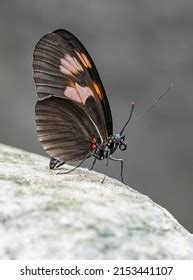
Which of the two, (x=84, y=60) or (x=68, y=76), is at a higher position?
(x=84, y=60)

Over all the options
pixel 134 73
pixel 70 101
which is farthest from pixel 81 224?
pixel 134 73

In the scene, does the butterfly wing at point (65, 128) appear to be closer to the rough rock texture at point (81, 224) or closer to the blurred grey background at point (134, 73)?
the rough rock texture at point (81, 224)

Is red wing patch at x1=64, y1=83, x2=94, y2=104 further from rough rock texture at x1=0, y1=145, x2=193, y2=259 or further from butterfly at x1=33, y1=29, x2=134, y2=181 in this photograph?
rough rock texture at x1=0, y1=145, x2=193, y2=259

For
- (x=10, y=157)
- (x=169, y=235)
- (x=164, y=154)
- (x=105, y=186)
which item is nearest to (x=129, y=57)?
(x=164, y=154)

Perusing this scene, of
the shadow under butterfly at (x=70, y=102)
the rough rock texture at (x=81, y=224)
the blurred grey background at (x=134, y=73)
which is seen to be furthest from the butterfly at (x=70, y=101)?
the blurred grey background at (x=134, y=73)

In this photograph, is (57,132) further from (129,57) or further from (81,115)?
(129,57)

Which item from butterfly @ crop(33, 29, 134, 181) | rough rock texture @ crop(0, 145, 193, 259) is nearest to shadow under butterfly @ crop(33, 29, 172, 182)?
butterfly @ crop(33, 29, 134, 181)

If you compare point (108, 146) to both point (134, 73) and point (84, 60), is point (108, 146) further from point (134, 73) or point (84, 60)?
point (134, 73)

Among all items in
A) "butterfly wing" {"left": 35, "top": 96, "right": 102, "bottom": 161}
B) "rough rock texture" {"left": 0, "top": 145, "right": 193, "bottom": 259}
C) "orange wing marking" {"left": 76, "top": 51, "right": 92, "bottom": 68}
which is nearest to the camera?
"rough rock texture" {"left": 0, "top": 145, "right": 193, "bottom": 259}
